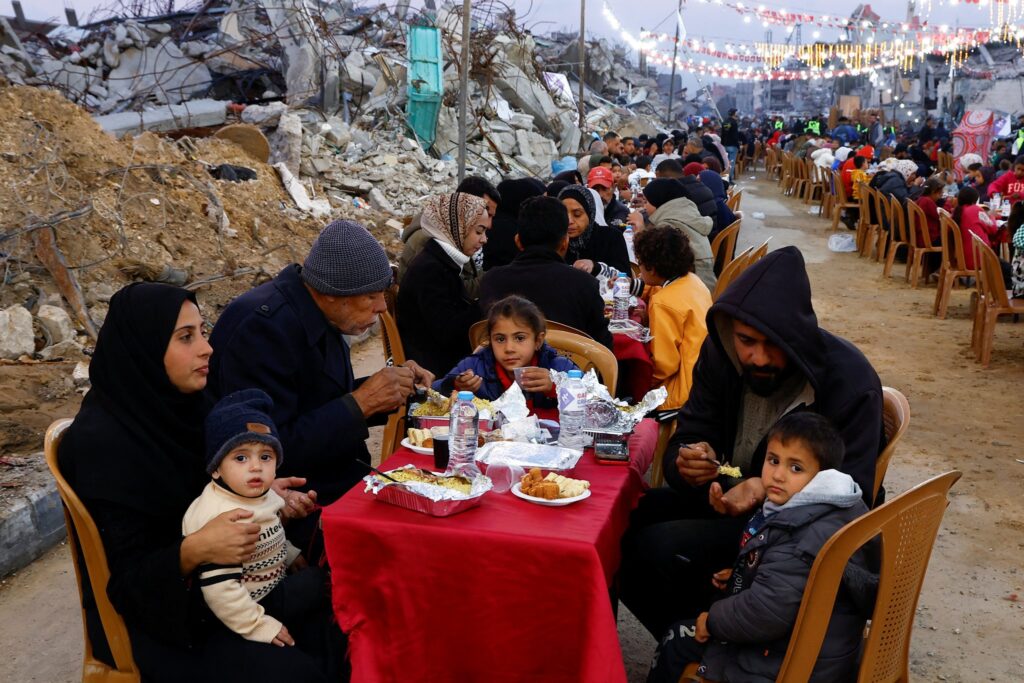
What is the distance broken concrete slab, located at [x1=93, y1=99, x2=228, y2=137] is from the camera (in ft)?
40.8

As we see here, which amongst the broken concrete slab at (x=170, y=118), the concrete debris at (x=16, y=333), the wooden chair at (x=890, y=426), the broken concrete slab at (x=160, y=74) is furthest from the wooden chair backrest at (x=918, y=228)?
the broken concrete slab at (x=160, y=74)

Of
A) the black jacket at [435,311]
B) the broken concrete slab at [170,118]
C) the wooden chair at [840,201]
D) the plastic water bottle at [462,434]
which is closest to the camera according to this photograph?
the plastic water bottle at [462,434]

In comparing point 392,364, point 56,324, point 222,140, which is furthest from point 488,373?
point 222,140

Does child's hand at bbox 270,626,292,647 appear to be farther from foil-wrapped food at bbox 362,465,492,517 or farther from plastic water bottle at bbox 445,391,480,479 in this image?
plastic water bottle at bbox 445,391,480,479

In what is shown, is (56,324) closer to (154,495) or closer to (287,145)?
(154,495)

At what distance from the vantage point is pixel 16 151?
8.18m

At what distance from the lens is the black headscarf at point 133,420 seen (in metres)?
2.22

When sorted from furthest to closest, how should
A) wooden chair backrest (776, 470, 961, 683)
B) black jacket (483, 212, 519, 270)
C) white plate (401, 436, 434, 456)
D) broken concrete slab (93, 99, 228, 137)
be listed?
broken concrete slab (93, 99, 228, 137), black jacket (483, 212, 519, 270), white plate (401, 436, 434, 456), wooden chair backrest (776, 470, 961, 683)

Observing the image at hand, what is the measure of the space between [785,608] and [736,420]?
0.92 metres

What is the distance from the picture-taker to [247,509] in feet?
7.72

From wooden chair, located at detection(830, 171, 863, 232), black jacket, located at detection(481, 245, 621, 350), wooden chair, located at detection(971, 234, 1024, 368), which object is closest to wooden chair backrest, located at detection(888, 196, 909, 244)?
wooden chair, located at detection(971, 234, 1024, 368)

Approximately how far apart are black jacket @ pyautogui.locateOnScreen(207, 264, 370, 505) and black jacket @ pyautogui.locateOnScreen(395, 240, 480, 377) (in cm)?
145

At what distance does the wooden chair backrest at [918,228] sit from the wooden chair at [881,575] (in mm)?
8843

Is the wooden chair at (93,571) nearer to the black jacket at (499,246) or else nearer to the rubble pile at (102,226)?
the black jacket at (499,246)
